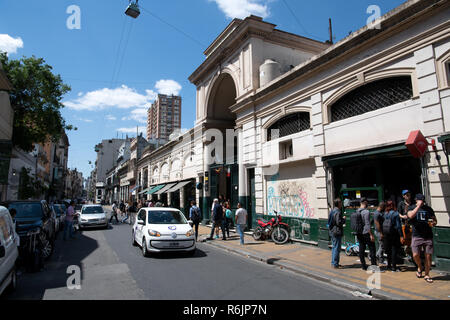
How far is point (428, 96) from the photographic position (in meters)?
7.65

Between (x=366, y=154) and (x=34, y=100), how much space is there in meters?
21.1

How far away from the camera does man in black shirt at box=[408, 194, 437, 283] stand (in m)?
6.28

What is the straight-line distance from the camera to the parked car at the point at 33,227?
7.94 meters

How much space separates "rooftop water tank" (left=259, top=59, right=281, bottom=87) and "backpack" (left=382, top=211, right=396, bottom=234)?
9.21 m

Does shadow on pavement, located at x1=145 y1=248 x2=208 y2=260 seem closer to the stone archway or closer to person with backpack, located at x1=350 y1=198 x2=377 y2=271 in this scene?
person with backpack, located at x1=350 y1=198 x2=377 y2=271

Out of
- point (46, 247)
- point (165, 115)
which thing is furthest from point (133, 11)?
point (165, 115)

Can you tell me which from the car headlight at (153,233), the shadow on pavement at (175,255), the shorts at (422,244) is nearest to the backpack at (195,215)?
the shadow on pavement at (175,255)

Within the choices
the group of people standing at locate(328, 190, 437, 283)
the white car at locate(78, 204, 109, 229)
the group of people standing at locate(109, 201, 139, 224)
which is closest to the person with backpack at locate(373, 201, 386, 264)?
the group of people standing at locate(328, 190, 437, 283)

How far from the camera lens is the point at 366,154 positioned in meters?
9.04

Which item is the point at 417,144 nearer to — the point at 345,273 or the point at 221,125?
the point at 345,273

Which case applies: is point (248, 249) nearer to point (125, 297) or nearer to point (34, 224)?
point (125, 297)
